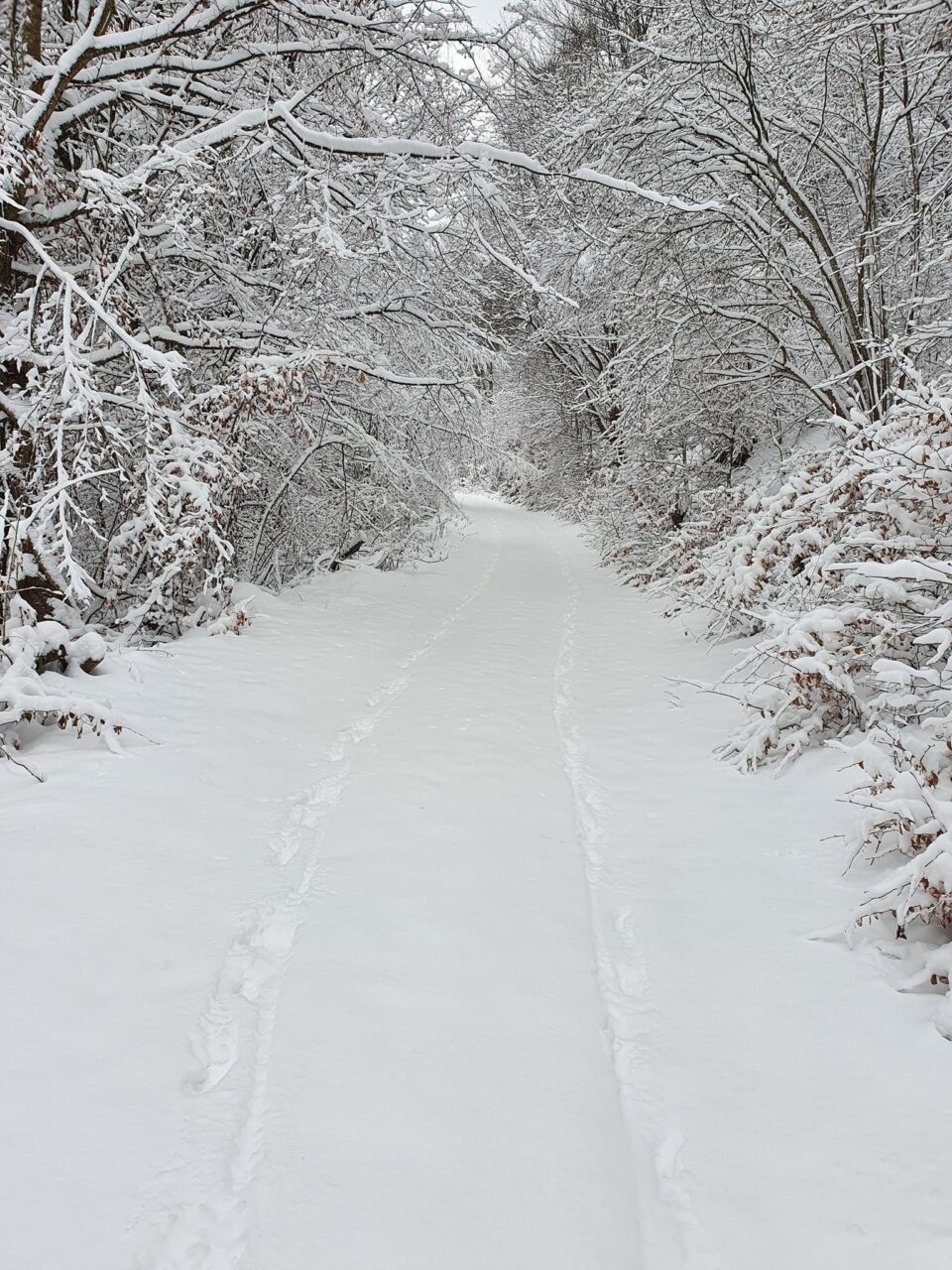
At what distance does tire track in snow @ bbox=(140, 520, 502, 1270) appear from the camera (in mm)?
1799

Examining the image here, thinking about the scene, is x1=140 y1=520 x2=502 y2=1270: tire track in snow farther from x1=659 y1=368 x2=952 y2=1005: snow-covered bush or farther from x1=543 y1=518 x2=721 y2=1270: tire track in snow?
x1=659 y1=368 x2=952 y2=1005: snow-covered bush

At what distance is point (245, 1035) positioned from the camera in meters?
2.47

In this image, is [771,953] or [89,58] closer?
[771,953]

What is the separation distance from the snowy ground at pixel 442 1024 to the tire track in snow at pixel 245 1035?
11mm

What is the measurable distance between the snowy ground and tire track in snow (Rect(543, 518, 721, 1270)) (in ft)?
0.04

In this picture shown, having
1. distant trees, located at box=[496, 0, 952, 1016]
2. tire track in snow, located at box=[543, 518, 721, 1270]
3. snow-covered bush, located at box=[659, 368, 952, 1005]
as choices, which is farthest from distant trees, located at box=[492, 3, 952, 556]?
tire track in snow, located at box=[543, 518, 721, 1270]

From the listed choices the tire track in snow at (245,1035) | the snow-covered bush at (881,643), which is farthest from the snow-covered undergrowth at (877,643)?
the tire track in snow at (245,1035)

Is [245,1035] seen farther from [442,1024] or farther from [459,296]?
[459,296]

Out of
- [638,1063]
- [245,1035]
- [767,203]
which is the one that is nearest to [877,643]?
[638,1063]

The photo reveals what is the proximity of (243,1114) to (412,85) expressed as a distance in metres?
8.00

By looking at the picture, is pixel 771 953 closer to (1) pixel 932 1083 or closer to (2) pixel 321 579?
(1) pixel 932 1083

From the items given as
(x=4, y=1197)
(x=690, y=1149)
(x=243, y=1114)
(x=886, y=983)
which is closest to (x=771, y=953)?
(x=886, y=983)

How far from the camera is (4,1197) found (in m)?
1.81

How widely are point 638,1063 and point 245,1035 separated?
1262mm
